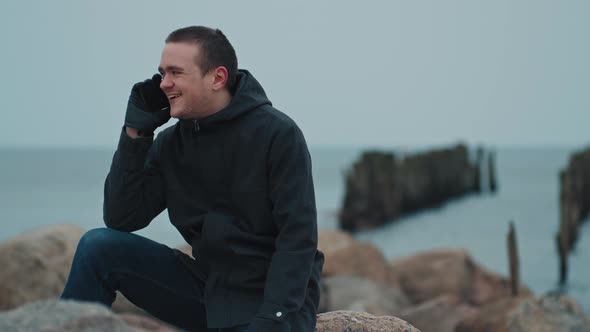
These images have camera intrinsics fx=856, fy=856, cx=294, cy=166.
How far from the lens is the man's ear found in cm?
364

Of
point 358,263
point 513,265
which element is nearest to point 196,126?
point 358,263

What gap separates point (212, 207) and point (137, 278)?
1.45 feet

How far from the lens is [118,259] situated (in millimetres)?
3615

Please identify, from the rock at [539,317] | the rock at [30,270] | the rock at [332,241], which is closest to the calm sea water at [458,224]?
the rock at [332,241]

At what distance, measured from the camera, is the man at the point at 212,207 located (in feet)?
11.5

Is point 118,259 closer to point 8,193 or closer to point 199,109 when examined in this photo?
point 199,109

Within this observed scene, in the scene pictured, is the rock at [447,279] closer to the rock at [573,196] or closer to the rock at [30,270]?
the rock at [30,270]

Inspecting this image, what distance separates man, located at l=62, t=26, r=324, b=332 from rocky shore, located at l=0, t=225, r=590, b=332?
0.24 metres

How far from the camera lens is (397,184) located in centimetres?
3291

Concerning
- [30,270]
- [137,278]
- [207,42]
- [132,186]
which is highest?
[207,42]

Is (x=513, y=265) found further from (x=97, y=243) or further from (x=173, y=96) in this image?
(x=97, y=243)

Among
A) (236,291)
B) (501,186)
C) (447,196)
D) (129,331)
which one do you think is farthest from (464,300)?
(501,186)

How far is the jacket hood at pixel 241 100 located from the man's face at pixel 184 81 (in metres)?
0.06

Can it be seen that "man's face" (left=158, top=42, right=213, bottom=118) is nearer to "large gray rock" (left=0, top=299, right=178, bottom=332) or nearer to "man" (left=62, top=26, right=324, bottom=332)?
"man" (left=62, top=26, right=324, bottom=332)
